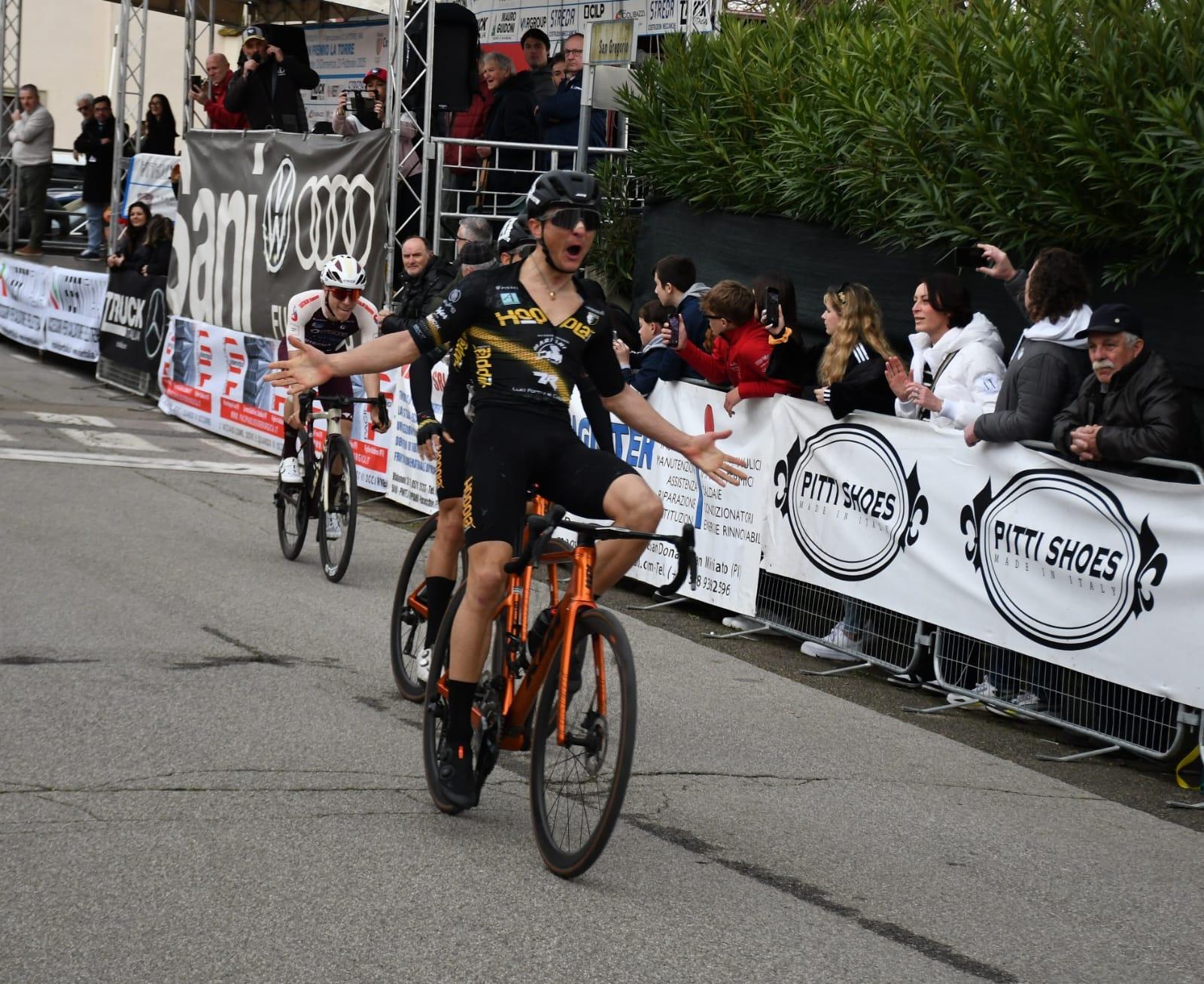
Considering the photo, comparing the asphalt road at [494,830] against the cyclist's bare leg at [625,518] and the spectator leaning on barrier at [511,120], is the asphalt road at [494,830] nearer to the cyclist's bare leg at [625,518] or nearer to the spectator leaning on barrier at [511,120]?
the cyclist's bare leg at [625,518]

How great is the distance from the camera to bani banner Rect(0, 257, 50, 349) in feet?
76.3

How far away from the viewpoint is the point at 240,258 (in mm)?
18422

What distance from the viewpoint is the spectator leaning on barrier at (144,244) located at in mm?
20375

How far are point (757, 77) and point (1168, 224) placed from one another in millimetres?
4721

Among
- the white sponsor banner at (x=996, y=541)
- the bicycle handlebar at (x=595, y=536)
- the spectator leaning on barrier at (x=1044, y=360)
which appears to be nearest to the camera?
the bicycle handlebar at (x=595, y=536)

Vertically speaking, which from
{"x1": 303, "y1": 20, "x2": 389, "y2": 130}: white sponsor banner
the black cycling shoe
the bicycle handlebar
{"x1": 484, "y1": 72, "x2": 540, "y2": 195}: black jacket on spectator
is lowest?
the black cycling shoe

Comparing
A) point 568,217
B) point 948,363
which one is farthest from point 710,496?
point 568,217

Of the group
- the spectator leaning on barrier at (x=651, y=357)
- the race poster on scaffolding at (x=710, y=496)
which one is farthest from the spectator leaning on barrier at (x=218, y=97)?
the race poster on scaffolding at (x=710, y=496)

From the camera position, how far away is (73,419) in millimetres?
17016

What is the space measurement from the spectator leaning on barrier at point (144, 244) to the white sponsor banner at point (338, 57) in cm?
459

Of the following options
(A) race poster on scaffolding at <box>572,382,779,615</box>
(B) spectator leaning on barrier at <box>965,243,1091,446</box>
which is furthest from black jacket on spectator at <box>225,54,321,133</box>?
(B) spectator leaning on barrier at <box>965,243,1091,446</box>

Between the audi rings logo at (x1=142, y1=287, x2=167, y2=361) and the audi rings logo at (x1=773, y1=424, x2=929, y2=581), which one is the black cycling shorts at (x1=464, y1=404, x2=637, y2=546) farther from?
the audi rings logo at (x1=142, y1=287, x2=167, y2=361)

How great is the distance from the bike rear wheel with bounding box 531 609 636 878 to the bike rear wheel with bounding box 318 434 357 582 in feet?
16.7

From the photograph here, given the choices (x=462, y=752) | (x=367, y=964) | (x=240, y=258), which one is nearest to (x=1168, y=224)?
(x=462, y=752)
